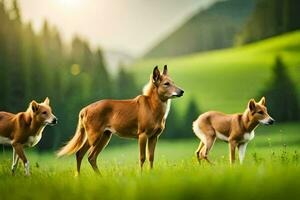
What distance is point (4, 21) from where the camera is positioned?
34.9ft

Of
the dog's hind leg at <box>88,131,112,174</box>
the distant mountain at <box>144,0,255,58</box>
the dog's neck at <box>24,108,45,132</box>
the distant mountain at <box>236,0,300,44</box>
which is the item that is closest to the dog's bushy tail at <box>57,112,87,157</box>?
the dog's hind leg at <box>88,131,112,174</box>

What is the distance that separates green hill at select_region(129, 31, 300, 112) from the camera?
11.9 meters

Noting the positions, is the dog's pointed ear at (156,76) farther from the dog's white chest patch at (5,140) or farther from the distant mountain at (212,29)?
the distant mountain at (212,29)

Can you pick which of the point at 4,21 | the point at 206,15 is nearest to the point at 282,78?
the point at 206,15

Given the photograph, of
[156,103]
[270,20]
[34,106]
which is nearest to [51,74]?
[270,20]

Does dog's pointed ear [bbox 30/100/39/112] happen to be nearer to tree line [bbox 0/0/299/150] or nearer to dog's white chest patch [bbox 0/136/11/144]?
dog's white chest patch [bbox 0/136/11/144]

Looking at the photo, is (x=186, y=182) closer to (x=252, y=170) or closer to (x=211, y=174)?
(x=211, y=174)

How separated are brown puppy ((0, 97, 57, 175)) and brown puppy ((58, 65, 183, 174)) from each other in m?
0.37

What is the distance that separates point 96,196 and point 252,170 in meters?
1.07

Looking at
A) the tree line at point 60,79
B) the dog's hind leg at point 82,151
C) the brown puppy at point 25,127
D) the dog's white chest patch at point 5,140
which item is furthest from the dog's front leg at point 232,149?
the tree line at point 60,79

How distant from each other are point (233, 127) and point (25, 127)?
2.10 metres

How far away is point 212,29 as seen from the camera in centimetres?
1380

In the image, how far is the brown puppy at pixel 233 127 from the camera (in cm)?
603

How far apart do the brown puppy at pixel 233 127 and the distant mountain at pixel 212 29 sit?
6.30m
